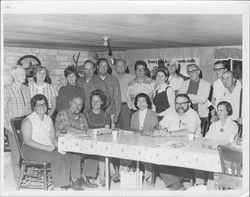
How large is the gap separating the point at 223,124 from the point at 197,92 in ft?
0.86

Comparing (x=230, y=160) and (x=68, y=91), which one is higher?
(x=68, y=91)

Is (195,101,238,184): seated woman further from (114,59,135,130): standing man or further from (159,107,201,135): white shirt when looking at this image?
(114,59,135,130): standing man

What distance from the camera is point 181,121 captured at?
316cm

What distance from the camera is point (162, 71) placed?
314 centimetres

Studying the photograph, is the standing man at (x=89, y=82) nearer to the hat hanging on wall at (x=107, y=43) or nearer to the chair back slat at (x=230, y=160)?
the hat hanging on wall at (x=107, y=43)

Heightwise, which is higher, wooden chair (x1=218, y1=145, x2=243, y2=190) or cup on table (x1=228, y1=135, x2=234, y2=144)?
cup on table (x1=228, y1=135, x2=234, y2=144)

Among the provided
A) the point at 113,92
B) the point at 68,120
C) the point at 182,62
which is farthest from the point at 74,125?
the point at 182,62

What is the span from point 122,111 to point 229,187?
828mm

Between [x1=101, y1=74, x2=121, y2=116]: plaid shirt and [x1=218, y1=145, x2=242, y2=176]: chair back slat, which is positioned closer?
[x1=218, y1=145, x2=242, y2=176]: chair back slat

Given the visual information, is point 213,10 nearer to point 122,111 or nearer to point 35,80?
point 122,111

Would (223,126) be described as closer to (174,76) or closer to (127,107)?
(174,76)

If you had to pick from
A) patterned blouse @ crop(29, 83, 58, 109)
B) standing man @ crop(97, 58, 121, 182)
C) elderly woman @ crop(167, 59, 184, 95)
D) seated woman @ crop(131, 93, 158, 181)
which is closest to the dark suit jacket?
seated woman @ crop(131, 93, 158, 181)

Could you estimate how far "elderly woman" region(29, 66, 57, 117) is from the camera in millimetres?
3082

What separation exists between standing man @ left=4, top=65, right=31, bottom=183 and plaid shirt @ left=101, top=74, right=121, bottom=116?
1.69ft
